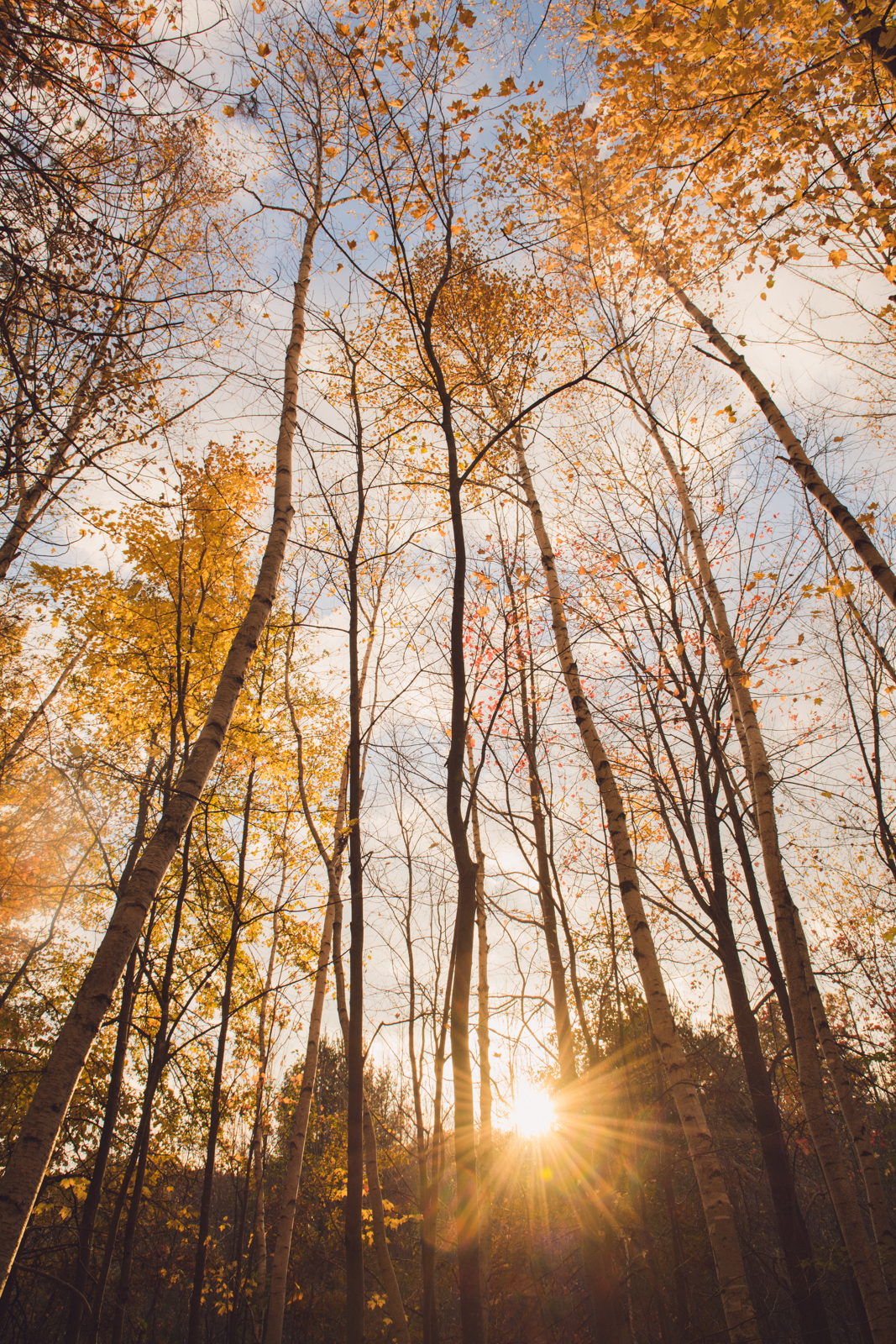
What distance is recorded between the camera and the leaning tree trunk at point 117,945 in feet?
6.03

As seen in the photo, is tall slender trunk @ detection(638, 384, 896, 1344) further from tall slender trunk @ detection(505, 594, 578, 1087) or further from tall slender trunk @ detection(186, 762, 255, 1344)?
Answer: tall slender trunk @ detection(186, 762, 255, 1344)

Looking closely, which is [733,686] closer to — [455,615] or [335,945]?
[455,615]

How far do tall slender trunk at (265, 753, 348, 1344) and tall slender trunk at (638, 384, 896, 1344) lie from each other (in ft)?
11.7

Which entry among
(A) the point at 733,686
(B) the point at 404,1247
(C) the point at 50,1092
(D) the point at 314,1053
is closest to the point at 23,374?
(C) the point at 50,1092

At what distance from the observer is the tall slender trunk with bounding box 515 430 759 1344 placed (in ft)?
9.93

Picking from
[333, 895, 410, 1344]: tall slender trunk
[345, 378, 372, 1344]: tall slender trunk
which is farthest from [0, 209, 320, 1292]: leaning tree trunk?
[333, 895, 410, 1344]: tall slender trunk

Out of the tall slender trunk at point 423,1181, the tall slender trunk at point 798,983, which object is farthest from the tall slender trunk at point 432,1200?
the tall slender trunk at point 798,983

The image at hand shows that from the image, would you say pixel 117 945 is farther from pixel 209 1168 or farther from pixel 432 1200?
pixel 432 1200

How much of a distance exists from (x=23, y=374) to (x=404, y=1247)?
23.1 meters

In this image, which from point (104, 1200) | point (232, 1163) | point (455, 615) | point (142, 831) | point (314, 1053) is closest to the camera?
point (455, 615)

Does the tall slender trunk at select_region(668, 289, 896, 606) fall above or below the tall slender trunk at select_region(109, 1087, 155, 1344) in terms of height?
above

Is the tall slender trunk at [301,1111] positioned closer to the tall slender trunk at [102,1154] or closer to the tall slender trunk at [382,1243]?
the tall slender trunk at [382,1243]

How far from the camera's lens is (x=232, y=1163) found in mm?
10727

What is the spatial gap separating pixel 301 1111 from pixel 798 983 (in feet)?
16.7
